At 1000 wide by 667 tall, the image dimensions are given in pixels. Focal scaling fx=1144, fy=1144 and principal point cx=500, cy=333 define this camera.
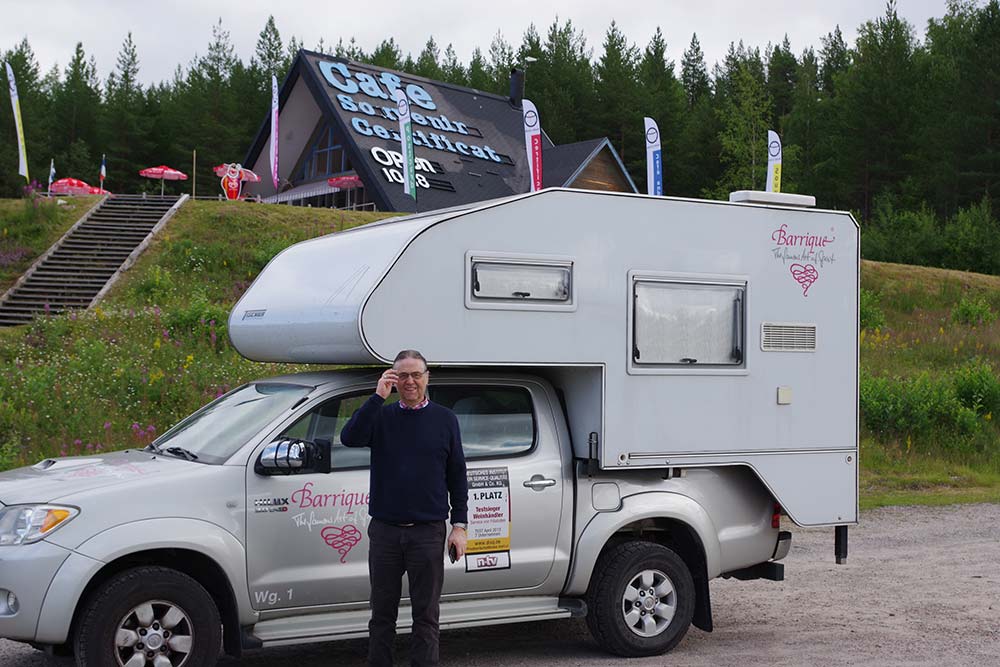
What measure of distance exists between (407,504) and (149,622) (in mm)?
1541

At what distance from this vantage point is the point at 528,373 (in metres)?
7.66

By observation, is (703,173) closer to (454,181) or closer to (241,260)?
(454,181)

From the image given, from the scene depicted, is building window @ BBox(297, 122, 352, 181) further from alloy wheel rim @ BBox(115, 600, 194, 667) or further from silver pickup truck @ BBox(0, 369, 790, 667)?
alloy wheel rim @ BBox(115, 600, 194, 667)

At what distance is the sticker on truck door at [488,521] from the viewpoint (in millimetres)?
7027

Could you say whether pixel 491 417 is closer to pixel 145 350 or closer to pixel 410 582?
pixel 410 582

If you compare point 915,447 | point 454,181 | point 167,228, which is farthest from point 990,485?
point 454,181

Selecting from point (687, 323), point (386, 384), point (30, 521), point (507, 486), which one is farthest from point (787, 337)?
point (30, 521)

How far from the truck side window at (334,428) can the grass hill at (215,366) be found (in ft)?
25.8

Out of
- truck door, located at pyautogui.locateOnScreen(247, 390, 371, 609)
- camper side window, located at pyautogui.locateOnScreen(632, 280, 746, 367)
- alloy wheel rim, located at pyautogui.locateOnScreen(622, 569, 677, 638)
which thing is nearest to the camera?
truck door, located at pyautogui.locateOnScreen(247, 390, 371, 609)

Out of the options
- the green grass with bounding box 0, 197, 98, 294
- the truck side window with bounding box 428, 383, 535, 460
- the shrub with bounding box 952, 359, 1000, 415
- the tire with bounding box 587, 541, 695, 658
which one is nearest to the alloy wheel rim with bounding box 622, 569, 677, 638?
the tire with bounding box 587, 541, 695, 658

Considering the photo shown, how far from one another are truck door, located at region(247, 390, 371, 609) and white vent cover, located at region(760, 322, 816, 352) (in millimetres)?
3026

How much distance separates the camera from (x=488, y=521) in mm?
7082

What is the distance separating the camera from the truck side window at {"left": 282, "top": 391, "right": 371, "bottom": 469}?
22.3ft

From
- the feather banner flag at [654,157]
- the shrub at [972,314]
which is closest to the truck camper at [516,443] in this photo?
the shrub at [972,314]
